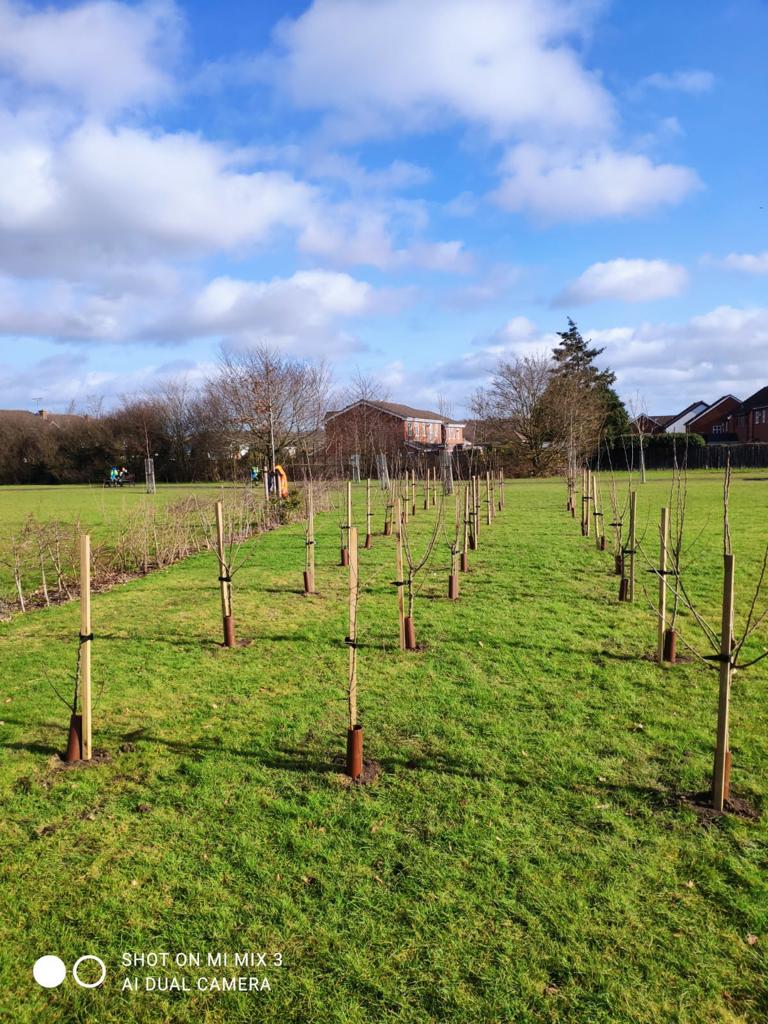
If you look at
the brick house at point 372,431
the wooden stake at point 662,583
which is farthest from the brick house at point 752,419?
the wooden stake at point 662,583

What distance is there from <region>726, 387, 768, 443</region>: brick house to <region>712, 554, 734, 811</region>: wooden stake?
56541mm

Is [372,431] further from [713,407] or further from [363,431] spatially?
[713,407]

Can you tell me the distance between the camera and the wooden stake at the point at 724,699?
10.9 feet

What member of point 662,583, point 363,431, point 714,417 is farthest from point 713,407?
point 662,583

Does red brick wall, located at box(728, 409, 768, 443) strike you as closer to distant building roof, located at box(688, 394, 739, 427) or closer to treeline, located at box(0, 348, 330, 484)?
distant building roof, located at box(688, 394, 739, 427)

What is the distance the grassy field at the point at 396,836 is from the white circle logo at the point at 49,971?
5 centimetres

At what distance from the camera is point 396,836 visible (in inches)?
129

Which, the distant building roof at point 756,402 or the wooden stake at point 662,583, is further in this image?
the distant building roof at point 756,402

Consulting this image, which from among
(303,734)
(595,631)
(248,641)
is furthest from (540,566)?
(303,734)

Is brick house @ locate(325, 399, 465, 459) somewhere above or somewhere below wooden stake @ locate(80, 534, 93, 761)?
above

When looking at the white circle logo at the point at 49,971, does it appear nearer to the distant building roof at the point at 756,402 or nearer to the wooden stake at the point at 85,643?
the wooden stake at the point at 85,643

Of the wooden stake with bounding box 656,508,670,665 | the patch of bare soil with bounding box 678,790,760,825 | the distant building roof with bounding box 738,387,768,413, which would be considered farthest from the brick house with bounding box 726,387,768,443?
the patch of bare soil with bounding box 678,790,760,825

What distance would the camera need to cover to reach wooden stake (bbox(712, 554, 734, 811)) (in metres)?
3.33

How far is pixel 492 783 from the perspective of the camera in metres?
3.77
